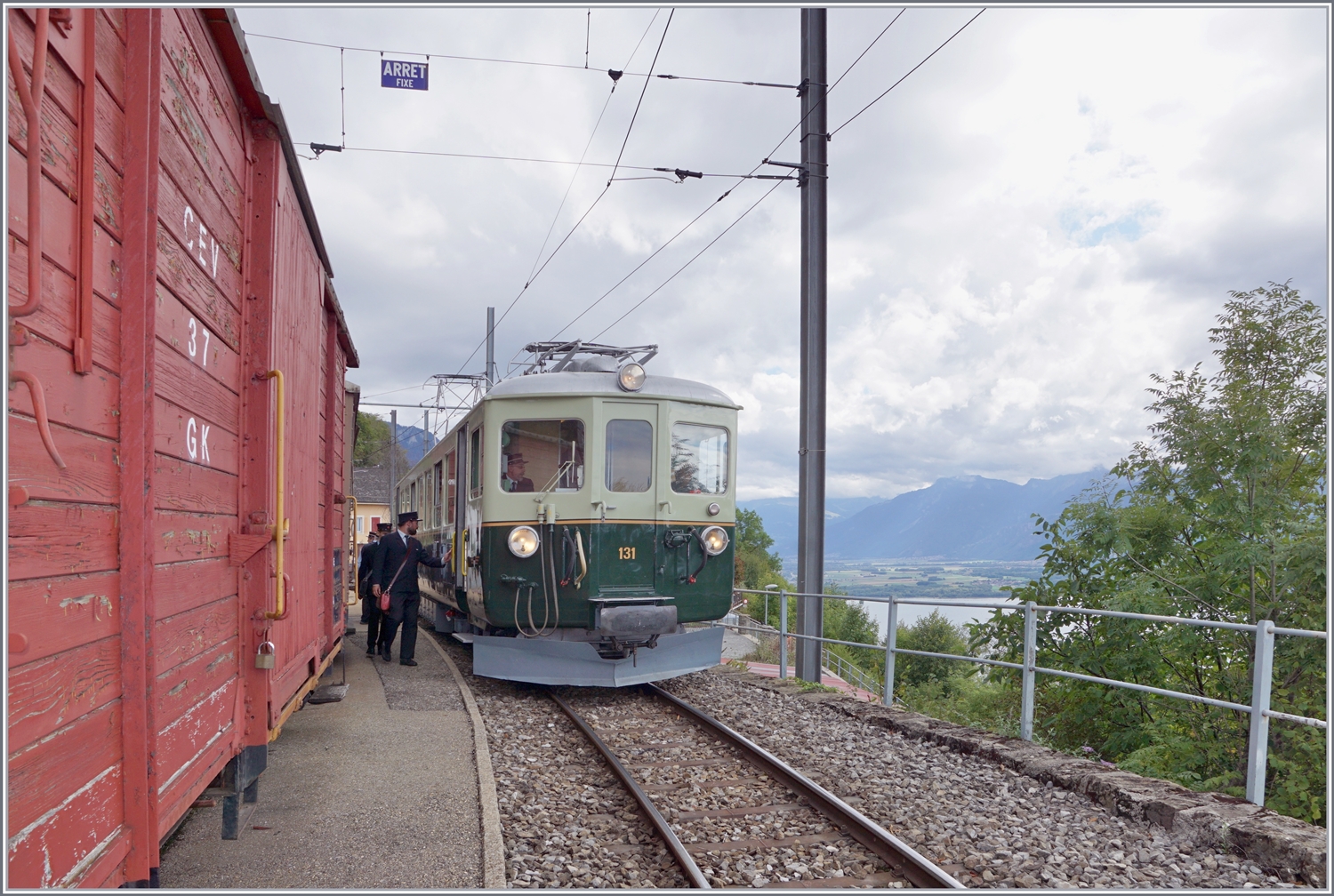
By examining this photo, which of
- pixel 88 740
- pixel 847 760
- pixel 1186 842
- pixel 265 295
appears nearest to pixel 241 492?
pixel 265 295

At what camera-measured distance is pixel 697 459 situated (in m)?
8.72

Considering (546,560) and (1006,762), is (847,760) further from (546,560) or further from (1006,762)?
(546,560)

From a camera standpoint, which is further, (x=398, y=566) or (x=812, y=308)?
(x=812, y=308)

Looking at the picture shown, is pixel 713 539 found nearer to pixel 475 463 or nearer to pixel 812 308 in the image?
pixel 475 463

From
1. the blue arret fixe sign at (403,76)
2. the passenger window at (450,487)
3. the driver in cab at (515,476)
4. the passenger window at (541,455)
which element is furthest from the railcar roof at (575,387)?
the blue arret fixe sign at (403,76)

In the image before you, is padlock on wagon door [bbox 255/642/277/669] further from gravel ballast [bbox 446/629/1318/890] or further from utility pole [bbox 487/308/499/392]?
utility pole [bbox 487/308/499/392]

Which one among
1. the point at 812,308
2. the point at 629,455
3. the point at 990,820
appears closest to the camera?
the point at 990,820

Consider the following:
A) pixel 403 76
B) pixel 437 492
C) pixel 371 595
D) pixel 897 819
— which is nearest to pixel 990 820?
pixel 897 819

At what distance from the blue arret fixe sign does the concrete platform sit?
703 cm

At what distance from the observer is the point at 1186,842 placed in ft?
14.2

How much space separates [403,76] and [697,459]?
19.1 feet

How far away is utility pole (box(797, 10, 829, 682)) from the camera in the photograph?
9.80m

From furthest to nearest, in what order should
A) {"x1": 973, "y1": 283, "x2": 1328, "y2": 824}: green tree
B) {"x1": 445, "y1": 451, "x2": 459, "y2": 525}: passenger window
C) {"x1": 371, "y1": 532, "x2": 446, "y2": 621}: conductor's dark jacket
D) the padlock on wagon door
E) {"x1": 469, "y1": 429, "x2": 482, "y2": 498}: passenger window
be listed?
1. {"x1": 445, "y1": 451, "x2": 459, "y2": 525}: passenger window
2. {"x1": 371, "y1": 532, "x2": 446, "y2": 621}: conductor's dark jacket
3. {"x1": 469, "y1": 429, "x2": 482, "y2": 498}: passenger window
4. {"x1": 973, "y1": 283, "x2": 1328, "y2": 824}: green tree
5. the padlock on wagon door

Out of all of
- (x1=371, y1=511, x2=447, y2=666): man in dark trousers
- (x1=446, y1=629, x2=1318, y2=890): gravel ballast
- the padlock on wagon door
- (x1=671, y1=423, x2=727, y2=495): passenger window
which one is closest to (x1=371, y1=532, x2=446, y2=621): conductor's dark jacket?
(x1=371, y1=511, x2=447, y2=666): man in dark trousers
